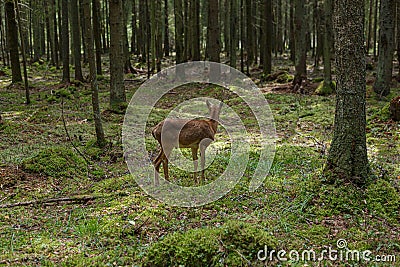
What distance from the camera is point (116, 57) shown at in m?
14.9

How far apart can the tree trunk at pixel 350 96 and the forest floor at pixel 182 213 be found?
308 millimetres

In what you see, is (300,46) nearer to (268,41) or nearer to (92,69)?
(268,41)

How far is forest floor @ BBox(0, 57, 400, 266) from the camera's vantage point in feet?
15.4

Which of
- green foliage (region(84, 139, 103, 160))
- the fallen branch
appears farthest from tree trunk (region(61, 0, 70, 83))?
the fallen branch

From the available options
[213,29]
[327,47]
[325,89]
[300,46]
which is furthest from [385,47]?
[213,29]

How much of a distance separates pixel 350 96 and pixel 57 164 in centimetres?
605

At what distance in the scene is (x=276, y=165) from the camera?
8938 mm

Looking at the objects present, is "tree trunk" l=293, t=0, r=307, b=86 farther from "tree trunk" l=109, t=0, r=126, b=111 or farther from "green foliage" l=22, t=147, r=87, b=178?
"green foliage" l=22, t=147, r=87, b=178

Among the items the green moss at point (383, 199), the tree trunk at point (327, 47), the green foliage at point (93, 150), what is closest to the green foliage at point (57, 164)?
the green foliage at point (93, 150)

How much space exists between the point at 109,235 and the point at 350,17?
15.6ft

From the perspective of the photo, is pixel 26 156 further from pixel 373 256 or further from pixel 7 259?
pixel 373 256

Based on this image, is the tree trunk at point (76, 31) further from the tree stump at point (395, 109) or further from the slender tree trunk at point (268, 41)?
the tree stump at point (395, 109)

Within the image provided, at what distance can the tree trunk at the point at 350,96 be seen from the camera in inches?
231

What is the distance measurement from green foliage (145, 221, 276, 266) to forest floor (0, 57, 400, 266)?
1cm
